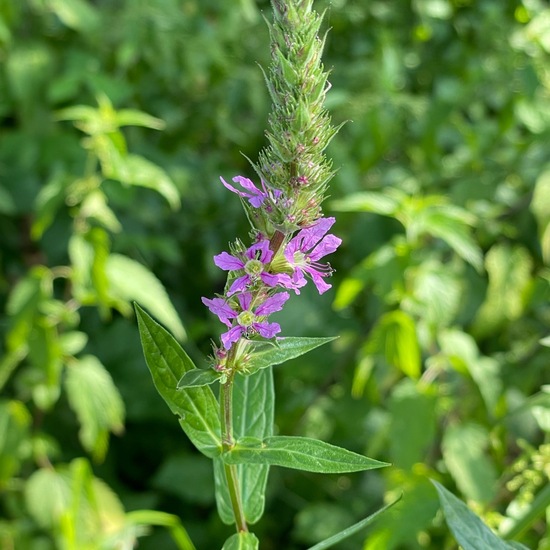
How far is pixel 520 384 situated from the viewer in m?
1.58

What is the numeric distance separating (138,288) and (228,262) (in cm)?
91

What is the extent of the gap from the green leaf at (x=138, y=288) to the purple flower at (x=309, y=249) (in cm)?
84

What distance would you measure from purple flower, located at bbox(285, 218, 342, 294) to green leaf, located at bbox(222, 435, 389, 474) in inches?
4.9

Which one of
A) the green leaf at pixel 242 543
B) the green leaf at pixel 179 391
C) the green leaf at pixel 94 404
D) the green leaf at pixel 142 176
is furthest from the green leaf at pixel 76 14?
the green leaf at pixel 242 543

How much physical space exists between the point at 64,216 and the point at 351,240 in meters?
0.69

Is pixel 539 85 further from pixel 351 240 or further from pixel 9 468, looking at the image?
pixel 9 468

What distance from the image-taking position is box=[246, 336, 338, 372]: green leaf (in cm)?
65

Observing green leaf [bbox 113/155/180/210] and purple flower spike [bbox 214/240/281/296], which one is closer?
purple flower spike [bbox 214/240/281/296]

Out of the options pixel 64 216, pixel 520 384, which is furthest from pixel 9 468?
pixel 520 384

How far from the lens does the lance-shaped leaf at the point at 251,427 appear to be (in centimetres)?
76

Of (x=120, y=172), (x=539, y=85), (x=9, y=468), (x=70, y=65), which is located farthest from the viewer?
(x=70, y=65)

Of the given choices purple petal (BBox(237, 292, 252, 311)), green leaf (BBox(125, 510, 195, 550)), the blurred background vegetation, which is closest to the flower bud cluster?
purple petal (BBox(237, 292, 252, 311))

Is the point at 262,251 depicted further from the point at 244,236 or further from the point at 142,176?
the point at 244,236

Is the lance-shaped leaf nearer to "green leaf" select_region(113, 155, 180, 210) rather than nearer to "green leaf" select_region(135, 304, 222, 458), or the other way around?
"green leaf" select_region(135, 304, 222, 458)
